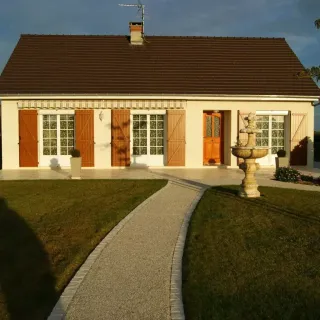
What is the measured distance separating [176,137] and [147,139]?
4.37ft

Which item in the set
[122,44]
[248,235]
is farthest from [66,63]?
[248,235]

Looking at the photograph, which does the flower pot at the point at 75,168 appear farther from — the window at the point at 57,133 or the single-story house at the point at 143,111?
the window at the point at 57,133

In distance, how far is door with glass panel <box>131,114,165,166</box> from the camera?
18.7 meters

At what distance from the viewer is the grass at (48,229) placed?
486cm

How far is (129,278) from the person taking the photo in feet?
16.5

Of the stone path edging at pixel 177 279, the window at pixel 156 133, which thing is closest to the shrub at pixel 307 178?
the window at pixel 156 133

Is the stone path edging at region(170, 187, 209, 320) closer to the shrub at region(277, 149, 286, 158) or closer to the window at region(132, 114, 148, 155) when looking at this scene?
the shrub at region(277, 149, 286, 158)

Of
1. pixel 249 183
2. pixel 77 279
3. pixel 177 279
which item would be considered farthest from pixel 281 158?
pixel 77 279

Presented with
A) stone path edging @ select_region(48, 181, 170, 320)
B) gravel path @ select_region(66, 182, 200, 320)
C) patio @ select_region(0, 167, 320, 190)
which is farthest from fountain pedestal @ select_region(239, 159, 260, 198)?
stone path edging @ select_region(48, 181, 170, 320)

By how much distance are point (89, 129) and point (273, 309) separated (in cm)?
1480

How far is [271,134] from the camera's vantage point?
1917 centimetres

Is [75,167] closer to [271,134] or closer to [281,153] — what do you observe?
[281,153]

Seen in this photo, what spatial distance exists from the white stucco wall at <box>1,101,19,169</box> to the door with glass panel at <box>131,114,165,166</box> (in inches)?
197

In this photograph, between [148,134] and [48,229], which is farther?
[148,134]
